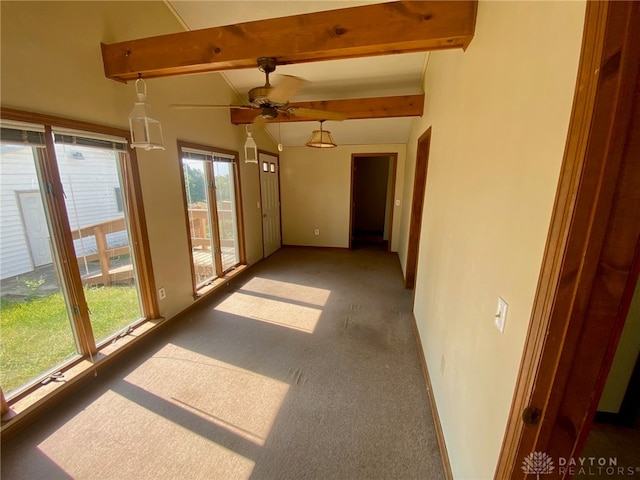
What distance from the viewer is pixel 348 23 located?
59.2 inches

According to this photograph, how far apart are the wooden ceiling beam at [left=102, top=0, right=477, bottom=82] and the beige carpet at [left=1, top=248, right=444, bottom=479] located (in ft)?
7.50

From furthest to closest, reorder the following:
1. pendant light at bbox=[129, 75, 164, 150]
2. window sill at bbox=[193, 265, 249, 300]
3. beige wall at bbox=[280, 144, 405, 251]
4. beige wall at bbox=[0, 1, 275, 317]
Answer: beige wall at bbox=[280, 144, 405, 251] → window sill at bbox=[193, 265, 249, 300] → pendant light at bbox=[129, 75, 164, 150] → beige wall at bbox=[0, 1, 275, 317]

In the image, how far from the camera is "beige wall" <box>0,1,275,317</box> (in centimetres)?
152

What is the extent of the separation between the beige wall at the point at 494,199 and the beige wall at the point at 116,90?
98.9 inches

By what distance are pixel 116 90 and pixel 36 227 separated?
47.0 inches

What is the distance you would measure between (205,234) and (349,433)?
2.82m

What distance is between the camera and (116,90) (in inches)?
81.5

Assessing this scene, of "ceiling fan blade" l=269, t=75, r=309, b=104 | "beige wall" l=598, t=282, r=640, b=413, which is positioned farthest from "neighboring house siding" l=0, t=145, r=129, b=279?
"beige wall" l=598, t=282, r=640, b=413

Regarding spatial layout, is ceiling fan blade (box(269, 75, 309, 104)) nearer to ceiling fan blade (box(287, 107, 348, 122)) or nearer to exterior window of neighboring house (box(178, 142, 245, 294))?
ceiling fan blade (box(287, 107, 348, 122))

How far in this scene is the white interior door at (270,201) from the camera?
4836 mm

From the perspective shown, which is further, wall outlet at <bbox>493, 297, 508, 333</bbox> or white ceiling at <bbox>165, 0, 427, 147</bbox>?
white ceiling at <bbox>165, 0, 427, 147</bbox>

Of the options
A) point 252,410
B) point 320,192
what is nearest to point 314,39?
point 252,410

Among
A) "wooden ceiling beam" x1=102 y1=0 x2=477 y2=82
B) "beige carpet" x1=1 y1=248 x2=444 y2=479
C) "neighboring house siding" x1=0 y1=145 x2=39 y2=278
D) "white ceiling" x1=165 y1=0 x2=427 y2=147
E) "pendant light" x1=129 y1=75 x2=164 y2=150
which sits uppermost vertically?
"white ceiling" x1=165 y1=0 x2=427 y2=147

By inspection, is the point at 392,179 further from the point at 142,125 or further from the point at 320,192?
the point at 142,125
